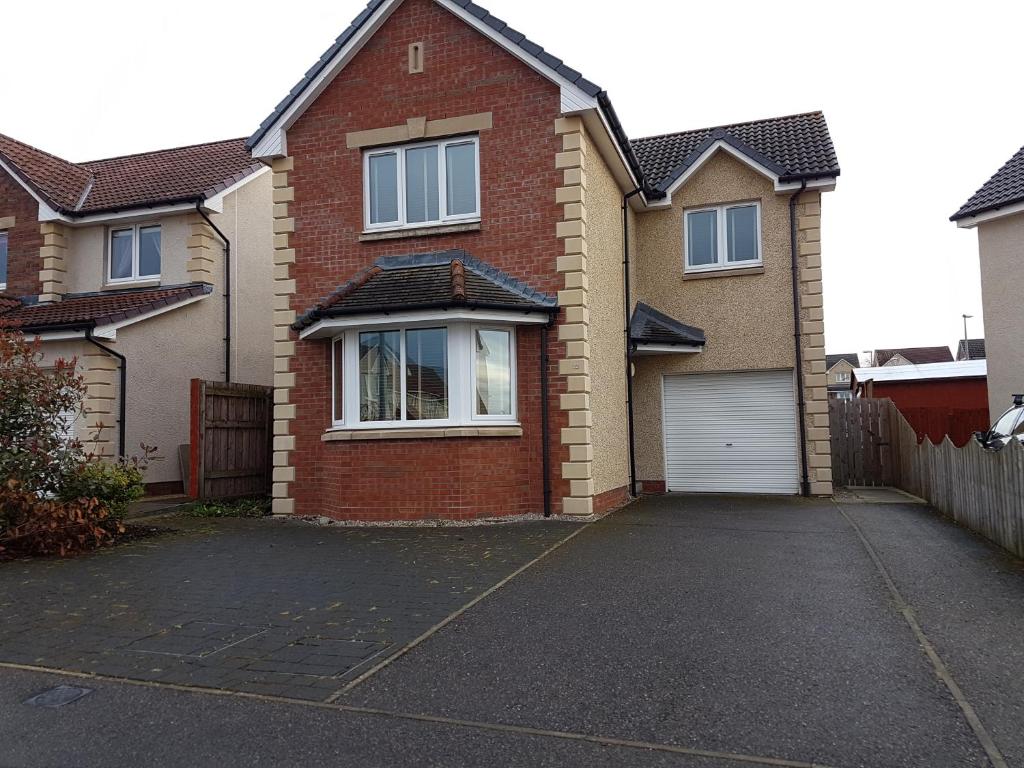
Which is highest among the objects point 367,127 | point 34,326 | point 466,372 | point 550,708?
point 367,127

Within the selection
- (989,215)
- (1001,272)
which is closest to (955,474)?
(1001,272)

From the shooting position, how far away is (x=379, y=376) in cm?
1041

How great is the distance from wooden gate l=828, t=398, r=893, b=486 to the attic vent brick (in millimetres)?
10111

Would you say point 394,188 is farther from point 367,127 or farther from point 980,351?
point 980,351

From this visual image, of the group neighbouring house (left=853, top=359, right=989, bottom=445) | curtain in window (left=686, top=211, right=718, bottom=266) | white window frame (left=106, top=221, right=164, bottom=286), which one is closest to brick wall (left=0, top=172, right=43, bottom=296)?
white window frame (left=106, top=221, right=164, bottom=286)

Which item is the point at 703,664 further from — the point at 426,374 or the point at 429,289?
the point at 429,289

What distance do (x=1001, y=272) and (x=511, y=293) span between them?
9.77 metres

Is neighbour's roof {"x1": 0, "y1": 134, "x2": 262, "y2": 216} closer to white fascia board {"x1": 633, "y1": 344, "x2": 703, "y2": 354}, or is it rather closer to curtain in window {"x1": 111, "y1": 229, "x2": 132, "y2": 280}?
curtain in window {"x1": 111, "y1": 229, "x2": 132, "y2": 280}

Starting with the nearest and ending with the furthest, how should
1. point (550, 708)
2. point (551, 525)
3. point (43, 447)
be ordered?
point (550, 708) → point (43, 447) → point (551, 525)

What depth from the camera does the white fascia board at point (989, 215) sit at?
13708 mm

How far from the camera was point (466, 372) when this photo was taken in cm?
997

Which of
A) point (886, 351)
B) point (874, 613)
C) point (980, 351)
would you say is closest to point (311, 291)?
point (874, 613)

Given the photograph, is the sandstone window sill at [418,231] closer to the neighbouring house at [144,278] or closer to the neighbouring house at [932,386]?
the neighbouring house at [144,278]

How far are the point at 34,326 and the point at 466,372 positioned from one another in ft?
25.1
